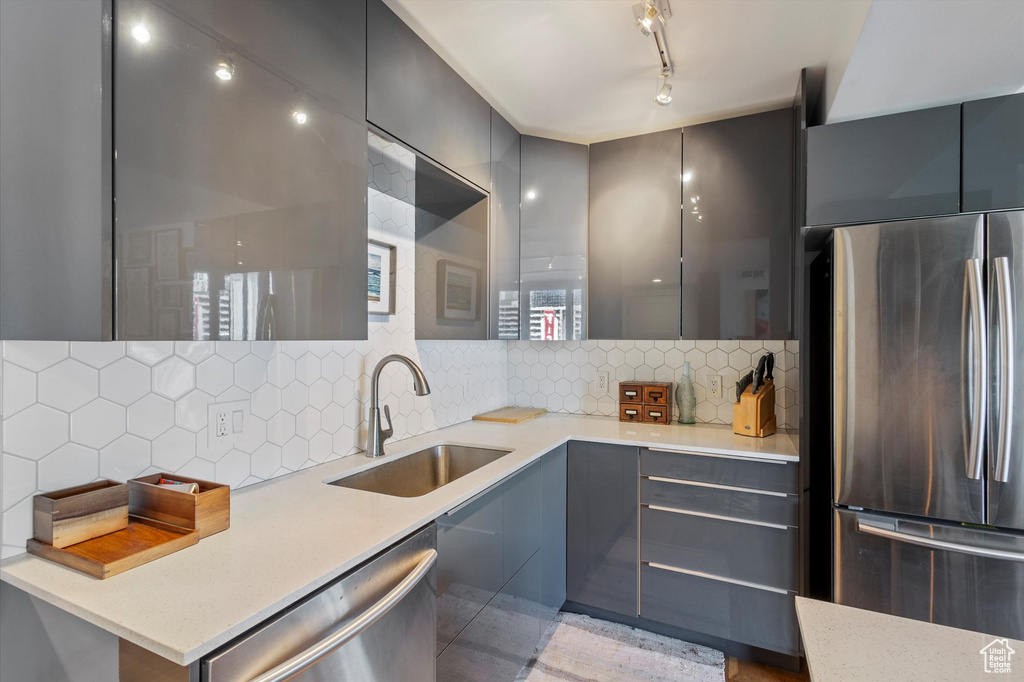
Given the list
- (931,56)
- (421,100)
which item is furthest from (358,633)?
(931,56)

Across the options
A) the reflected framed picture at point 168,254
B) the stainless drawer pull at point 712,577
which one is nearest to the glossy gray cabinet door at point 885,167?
the stainless drawer pull at point 712,577

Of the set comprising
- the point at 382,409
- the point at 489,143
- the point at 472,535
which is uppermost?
the point at 489,143

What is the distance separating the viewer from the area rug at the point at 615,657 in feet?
6.49

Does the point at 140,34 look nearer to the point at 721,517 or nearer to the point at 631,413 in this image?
the point at 721,517

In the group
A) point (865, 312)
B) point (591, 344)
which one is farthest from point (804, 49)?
point (591, 344)

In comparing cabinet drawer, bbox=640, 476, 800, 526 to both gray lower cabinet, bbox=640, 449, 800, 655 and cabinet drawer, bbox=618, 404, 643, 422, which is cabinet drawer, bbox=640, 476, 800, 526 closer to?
gray lower cabinet, bbox=640, 449, 800, 655

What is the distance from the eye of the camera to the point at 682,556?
215 cm

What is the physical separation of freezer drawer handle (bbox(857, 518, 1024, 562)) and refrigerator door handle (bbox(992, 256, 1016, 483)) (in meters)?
0.23

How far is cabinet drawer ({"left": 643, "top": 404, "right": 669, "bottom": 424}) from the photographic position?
8.69 feet

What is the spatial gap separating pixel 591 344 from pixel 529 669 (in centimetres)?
167

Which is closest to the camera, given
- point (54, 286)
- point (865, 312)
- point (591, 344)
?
point (54, 286)

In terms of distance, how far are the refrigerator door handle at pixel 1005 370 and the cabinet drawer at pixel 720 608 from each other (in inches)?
34.6

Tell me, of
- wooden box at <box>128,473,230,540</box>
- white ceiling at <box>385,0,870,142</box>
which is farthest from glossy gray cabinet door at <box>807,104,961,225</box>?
wooden box at <box>128,473,230,540</box>

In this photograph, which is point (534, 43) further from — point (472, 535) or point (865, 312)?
point (472, 535)
